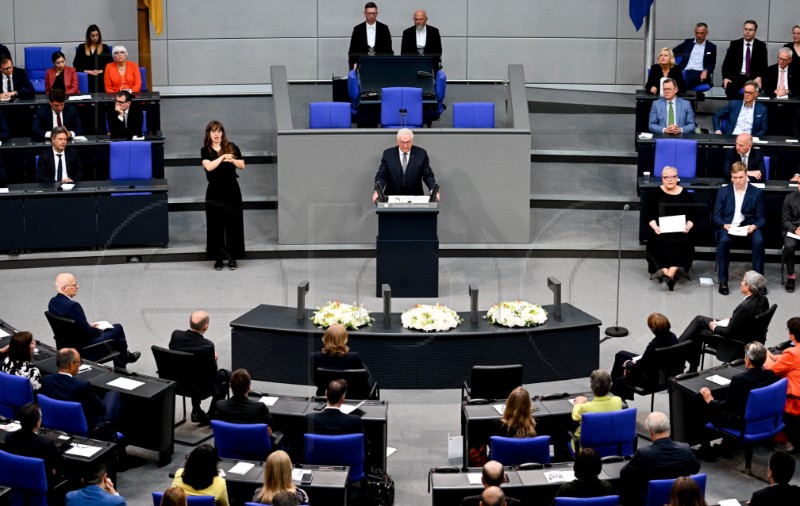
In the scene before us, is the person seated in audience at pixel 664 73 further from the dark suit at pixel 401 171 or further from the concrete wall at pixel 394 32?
the dark suit at pixel 401 171

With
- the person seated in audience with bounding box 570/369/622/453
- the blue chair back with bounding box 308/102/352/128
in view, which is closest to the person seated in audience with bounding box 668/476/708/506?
the person seated in audience with bounding box 570/369/622/453

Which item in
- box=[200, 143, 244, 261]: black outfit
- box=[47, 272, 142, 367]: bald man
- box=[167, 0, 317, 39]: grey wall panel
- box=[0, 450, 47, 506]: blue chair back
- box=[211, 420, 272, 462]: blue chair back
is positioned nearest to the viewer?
box=[0, 450, 47, 506]: blue chair back

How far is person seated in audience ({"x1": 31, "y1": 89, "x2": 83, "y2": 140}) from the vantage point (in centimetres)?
1563

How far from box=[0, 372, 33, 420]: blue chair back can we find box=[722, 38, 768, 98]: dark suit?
1155 centimetres

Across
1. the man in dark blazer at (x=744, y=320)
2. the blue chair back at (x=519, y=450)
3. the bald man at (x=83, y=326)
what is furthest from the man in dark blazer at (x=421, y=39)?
the blue chair back at (x=519, y=450)

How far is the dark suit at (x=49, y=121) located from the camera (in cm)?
1572

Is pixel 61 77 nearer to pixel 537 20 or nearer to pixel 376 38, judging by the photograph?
pixel 376 38

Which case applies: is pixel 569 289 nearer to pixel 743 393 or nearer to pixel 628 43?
pixel 743 393

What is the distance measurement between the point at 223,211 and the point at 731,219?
597 cm

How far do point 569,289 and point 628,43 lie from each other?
7050mm

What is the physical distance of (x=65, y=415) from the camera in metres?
8.98

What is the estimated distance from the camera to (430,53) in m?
17.2

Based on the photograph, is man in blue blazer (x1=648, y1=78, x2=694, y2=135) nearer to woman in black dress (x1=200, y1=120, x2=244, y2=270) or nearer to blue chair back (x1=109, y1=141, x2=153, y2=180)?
woman in black dress (x1=200, y1=120, x2=244, y2=270)

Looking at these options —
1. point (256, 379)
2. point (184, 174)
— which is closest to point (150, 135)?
point (184, 174)
